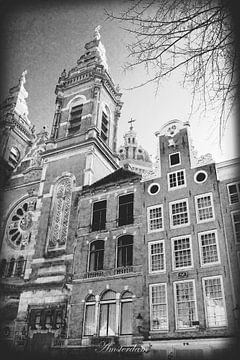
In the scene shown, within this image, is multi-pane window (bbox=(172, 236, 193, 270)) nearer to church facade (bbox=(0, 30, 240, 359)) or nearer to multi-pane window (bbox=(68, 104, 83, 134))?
church facade (bbox=(0, 30, 240, 359))

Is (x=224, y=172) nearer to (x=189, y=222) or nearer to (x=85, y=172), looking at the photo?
(x=189, y=222)

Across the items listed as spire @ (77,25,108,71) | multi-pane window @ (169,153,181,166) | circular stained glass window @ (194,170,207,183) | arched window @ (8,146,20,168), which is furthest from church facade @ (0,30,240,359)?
arched window @ (8,146,20,168)

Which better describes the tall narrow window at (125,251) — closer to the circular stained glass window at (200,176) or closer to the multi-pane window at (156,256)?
the multi-pane window at (156,256)

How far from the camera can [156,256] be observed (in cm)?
2094


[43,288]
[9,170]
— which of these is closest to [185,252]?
[43,288]

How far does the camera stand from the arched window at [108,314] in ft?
66.5

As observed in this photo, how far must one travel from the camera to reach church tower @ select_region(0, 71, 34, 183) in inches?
1592

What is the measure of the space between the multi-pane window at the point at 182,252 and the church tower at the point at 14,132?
2402 cm

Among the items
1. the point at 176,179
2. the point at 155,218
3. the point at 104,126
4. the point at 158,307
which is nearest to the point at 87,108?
the point at 104,126

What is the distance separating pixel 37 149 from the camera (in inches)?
1486

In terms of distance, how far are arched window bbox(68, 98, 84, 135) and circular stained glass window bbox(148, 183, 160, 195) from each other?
12868 millimetres

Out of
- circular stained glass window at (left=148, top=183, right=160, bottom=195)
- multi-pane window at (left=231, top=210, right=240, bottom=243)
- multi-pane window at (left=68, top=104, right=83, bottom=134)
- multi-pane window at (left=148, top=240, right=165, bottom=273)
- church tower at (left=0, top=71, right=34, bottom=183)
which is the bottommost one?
multi-pane window at (left=148, top=240, right=165, bottom=273)

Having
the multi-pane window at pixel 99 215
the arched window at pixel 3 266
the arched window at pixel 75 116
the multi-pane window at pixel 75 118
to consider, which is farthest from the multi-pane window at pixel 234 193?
the arched window at pixel 3 266

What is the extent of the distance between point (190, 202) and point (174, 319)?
6983mm
